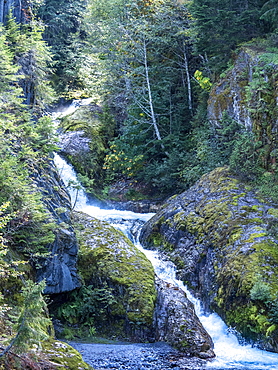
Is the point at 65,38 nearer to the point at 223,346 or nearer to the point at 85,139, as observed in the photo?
the point at 85,139

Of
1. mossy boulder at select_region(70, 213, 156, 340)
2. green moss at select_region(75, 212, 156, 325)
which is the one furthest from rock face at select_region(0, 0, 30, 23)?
green moss at select_region(75, 212, 156, 325)

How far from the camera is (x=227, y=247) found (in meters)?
9.41

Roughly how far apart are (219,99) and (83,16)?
62.8 feet

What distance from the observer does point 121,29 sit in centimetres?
1864

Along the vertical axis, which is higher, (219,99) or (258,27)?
(258,27)

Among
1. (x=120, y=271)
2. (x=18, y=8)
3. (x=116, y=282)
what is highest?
(x=18, y=8)

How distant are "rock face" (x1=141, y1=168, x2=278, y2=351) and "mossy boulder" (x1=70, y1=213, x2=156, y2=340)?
5.15ft

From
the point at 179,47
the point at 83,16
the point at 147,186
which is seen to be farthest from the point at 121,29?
the point at 83,16

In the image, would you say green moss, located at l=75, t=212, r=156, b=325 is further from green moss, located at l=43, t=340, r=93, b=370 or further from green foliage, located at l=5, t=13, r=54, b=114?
green foliage, located at l=5, t=13, r=54, b=114

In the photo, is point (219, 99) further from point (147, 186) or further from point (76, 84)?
point (76, 84)

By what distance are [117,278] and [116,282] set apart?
0.38 ft

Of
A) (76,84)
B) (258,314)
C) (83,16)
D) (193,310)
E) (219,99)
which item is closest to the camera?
(258,314)

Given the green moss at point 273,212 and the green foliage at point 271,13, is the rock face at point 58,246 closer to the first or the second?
the green moss at point 273,212

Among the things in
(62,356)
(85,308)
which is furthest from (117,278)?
(62,356)
